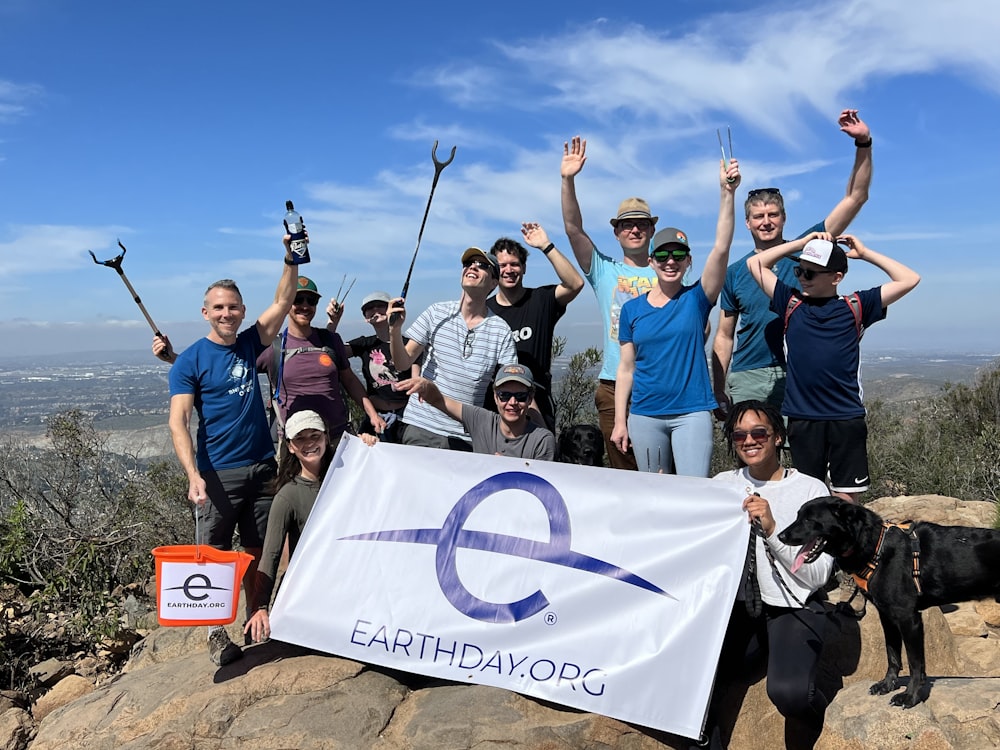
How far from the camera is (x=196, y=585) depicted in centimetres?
470

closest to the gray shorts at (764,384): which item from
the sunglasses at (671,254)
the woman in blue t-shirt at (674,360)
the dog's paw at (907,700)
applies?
the woman in blue t-shirt at (674,360)

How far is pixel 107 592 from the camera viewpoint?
842 centimetres

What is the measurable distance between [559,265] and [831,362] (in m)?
2.36

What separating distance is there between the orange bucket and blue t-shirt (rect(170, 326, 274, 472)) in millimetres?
792

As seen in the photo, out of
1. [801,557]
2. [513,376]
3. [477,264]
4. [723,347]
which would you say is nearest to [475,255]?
[477,264]

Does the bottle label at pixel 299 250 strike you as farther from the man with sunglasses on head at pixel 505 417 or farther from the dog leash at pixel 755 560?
the dog leash at pixel 755 560

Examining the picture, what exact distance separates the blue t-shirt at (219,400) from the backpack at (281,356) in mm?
719

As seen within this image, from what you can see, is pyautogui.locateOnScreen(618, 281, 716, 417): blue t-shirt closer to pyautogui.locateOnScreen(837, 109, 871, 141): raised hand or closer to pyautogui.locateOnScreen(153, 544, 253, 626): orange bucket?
pyautogui.locateOnScreen(837, 109, 871, 141): raised hand

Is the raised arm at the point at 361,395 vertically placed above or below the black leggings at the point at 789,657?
above

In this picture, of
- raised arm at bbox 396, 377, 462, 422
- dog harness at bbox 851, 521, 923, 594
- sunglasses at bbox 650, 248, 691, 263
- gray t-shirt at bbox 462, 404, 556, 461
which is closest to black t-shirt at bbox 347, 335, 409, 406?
raised arm at bbox 396, 377, 462, 422

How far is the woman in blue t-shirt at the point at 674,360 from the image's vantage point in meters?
5.32

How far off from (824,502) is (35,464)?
1178 cm

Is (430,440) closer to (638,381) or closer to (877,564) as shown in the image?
(638,381)

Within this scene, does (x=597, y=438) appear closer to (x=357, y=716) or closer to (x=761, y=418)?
(x=761, y=418)
